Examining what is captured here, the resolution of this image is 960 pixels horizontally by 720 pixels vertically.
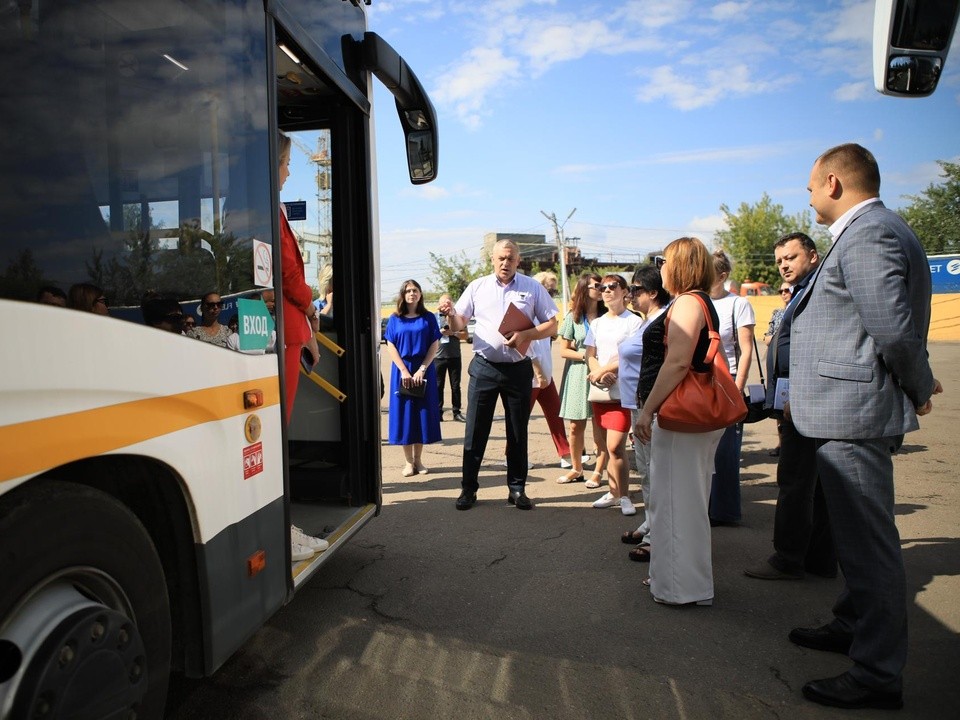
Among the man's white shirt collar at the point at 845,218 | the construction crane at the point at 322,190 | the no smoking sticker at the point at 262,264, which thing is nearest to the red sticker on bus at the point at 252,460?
the no smoking sticker at the point at 262,264

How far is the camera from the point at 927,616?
3582mm

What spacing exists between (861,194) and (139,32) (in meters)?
2.67

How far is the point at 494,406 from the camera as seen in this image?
5680mm

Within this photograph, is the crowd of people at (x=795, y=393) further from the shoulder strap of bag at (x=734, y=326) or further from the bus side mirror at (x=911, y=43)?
the bus side mirror at (x=911, y=43)

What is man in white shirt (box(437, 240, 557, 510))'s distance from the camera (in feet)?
18.5

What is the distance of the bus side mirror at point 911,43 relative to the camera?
99.7 inches

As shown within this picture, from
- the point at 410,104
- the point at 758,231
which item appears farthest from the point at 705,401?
the point at 758,231

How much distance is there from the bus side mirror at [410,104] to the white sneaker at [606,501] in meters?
2.80

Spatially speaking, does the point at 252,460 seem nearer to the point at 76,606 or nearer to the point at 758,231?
the point at 76,606

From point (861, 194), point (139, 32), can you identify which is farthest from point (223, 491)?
point (861, 194)

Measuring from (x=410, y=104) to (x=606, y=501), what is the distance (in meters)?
3.28

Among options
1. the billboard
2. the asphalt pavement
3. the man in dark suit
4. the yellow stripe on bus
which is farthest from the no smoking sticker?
the billboard

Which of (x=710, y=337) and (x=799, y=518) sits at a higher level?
(x=710, y=337)

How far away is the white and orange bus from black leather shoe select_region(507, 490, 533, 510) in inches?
108
